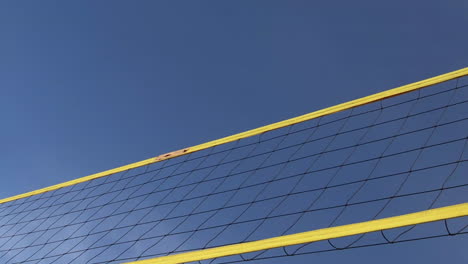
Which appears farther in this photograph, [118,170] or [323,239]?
[118,170]

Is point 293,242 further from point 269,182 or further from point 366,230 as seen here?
point 269,182

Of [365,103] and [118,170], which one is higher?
[118,170]

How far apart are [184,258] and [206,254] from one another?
8.6 inches

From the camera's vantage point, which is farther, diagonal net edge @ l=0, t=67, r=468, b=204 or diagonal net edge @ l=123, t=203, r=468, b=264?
diagonal net edge @ l=0, t=67, r=468, b=204

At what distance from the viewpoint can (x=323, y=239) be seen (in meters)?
3.52

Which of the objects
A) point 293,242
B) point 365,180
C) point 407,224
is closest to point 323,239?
point 293,242

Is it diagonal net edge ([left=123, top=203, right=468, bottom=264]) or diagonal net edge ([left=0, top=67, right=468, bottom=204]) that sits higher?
diagonal net edge ([left=0, top=67, right=468, bottom=204])

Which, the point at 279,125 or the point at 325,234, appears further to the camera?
the point at 279,125

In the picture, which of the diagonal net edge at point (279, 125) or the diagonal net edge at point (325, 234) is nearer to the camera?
the diagonal net edge at point (325, 234)

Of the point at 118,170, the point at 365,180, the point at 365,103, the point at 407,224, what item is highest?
the point at 118,170

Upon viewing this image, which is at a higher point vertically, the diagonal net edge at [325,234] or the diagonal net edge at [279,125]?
the diagonal net edge at [279,125]

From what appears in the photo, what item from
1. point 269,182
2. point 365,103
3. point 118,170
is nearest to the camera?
point 269,182

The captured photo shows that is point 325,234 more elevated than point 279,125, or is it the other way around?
point 279,125

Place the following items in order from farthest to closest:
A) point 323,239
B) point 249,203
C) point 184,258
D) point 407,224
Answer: point 249,203 → point 184,258 → point 323,239 → point 407,224
